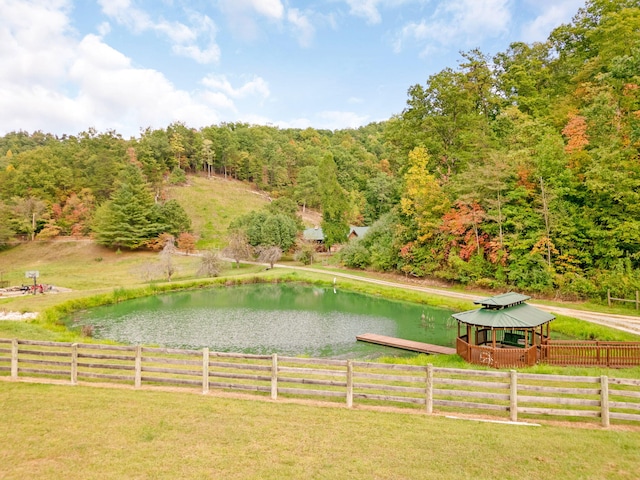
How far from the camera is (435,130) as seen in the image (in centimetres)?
4819

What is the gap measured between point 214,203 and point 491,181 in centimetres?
6213

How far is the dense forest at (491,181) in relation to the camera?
29734 mm

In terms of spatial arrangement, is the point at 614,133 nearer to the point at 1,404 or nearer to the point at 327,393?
the point at 327,393

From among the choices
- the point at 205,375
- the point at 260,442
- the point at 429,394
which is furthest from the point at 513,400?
the point at 205,375

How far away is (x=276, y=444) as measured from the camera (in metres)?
7.56

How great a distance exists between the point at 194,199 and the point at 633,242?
74.5 m

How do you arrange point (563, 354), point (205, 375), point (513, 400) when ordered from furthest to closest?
point (563, 354) → point (205, 375) → point (513, 400)

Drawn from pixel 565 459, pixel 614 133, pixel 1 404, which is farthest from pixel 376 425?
pixel 614 133

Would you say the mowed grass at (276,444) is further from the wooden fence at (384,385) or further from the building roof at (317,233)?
the building roof at (317,233)

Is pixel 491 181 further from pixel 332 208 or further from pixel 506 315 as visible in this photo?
pixel 332 208

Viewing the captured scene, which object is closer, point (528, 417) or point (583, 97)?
point (528, 417)

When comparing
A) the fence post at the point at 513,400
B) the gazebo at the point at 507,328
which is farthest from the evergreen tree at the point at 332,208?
the fence post at the point at 513,400

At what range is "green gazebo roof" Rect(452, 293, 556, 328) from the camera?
55.5ft

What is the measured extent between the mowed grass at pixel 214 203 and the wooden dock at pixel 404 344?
48660 mm
